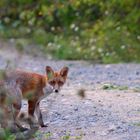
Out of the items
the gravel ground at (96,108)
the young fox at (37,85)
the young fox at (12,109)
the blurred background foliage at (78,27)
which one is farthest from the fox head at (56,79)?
the blurred background foliage at (78,27)

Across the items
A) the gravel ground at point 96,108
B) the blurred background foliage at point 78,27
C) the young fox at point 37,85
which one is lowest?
the gravel ground at point 96,108

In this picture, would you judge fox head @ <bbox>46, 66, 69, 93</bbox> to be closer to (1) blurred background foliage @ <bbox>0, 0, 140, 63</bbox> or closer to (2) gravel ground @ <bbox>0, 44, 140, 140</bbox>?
(2) gravel ground @ <bbox>0, 44, 140, 140</bbox>

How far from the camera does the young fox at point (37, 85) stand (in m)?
9.61

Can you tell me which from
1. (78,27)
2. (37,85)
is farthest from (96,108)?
(78,27)

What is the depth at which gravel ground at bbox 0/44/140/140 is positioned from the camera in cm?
901

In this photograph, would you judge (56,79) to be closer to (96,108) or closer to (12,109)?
(96,108)

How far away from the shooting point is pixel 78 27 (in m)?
21.9

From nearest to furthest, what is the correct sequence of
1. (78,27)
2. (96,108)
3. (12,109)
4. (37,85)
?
(12,109) → (37,85) → (96,108) → (78,27)

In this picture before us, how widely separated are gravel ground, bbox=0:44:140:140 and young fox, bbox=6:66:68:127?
17 cm

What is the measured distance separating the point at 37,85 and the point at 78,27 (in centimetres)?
1221

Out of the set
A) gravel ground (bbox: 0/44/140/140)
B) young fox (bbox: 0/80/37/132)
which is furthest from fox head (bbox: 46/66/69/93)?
young fox (bbox: 0/80/37/132)

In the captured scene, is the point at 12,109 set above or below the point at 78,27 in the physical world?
below

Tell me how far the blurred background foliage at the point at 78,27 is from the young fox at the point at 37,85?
7831 millimetres

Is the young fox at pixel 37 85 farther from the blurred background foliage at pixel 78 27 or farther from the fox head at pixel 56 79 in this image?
the blurred background foliage at pixel 78 27
